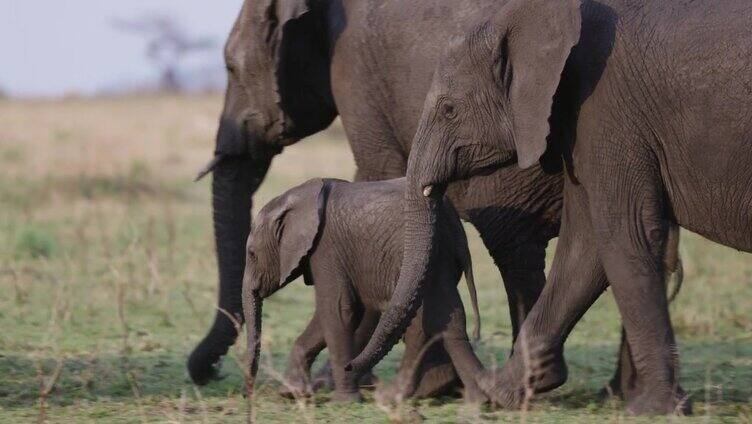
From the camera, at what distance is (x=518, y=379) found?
633 centimetres

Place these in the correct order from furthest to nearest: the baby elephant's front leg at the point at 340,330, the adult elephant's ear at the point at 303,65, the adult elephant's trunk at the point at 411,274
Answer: the adult elephant's ear at the point at 303,65 < the baby elephant's front leg at the point at 340,330 < the adult elephant's trunk at the point at 411,274

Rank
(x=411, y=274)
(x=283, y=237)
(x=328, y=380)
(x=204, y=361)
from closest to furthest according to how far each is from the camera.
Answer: (x=411, y=274) → (x=283, y=237) → (x=328, y=380) → (x=204, y=361)

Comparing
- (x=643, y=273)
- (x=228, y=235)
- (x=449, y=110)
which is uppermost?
(x=449, y=110)

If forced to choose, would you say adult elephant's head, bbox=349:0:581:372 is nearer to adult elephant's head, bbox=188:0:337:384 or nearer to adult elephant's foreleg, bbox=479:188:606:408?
adult elephant's foreleg, bbox=479:188:606:408

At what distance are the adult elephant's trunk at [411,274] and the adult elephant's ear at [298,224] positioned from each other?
0.49 m

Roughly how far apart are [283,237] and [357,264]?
355 mm

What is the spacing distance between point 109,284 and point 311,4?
12.1ft

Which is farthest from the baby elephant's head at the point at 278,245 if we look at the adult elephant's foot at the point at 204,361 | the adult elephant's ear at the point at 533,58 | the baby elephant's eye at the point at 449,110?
the adult elephant's ear at the point at 533,58

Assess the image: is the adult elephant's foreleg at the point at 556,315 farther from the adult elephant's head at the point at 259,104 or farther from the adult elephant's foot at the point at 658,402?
the adult elephant's head at the point at 259,104

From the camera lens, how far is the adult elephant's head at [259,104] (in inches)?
298

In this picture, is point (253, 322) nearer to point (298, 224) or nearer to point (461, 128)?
point (298, 224)

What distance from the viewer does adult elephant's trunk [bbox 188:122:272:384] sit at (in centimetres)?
727

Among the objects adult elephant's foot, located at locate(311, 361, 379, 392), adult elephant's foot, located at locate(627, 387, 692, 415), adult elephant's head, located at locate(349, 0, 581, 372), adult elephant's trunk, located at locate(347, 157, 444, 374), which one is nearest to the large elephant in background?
adult elephant's head, located at locate(349, 0, 581, 372)

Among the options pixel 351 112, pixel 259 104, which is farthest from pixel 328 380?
pixel 259 104
